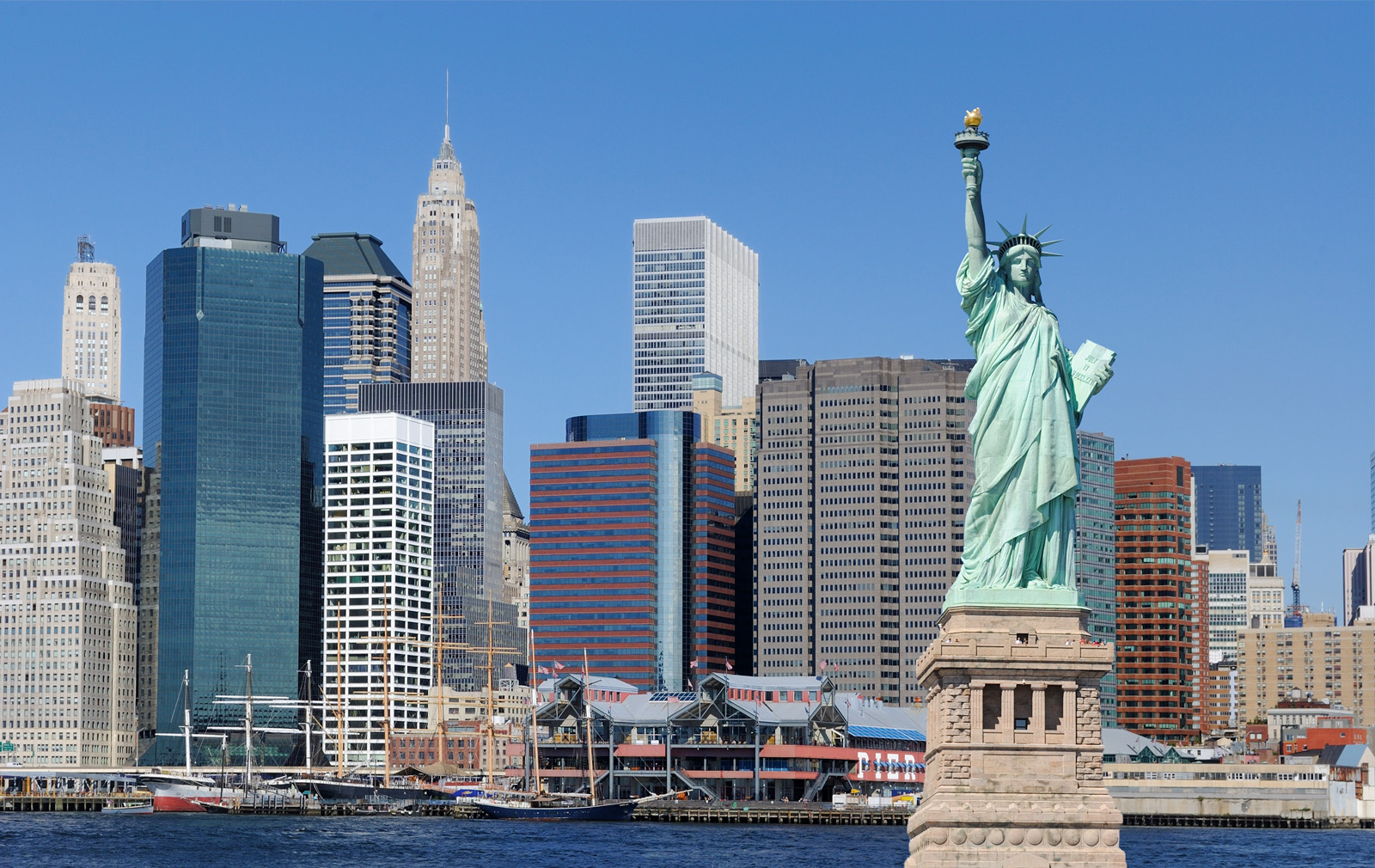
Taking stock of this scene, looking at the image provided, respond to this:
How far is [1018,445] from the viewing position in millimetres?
44750

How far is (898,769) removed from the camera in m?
174

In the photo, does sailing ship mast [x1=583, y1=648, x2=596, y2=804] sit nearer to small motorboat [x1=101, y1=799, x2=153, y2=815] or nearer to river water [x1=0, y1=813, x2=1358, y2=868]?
river water [x1=0, y1=813, x2=1358, y2=868]

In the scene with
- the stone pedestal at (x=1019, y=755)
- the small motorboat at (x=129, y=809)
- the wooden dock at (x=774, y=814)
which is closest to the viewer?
the stone pedestal at (x=1019, y=755)

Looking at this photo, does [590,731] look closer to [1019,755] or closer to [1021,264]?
[1021,264]

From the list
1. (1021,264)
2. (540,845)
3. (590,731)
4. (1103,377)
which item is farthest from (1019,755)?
(590,731)

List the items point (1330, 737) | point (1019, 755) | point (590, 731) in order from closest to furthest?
point (1019, 755)
point (590, 731)
point (1330, 737)

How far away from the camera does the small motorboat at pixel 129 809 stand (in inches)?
7018

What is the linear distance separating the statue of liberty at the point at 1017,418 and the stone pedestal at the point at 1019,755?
1.77 metres

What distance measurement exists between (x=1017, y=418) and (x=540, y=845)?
7672 centimetres

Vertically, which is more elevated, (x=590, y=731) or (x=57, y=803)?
(x=590, y=731)

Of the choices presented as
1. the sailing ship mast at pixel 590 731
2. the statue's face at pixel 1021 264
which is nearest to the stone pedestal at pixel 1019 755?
the statue's face at pixel 1021 264

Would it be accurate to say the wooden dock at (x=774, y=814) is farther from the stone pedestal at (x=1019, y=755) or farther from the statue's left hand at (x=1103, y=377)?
the stone pedestal at (x=1019, y=755)

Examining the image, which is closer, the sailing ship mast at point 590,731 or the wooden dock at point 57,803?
the sailing ship mast at point 590,731

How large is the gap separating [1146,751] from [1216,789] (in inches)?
1246
